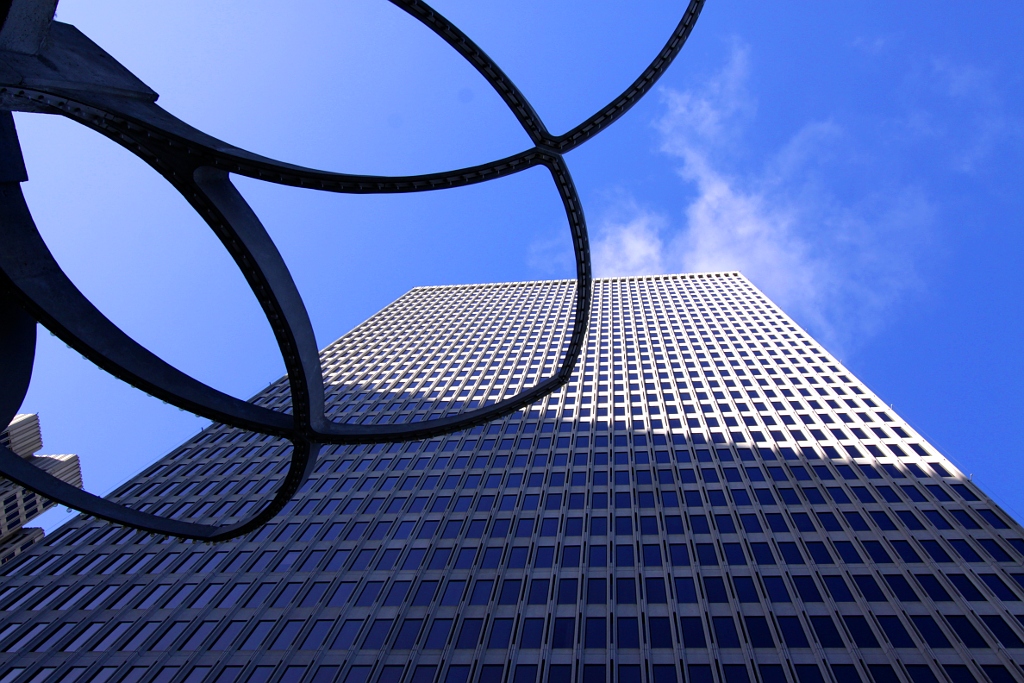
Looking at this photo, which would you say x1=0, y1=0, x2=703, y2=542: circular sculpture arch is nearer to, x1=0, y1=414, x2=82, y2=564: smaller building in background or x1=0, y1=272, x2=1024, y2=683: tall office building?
x1=0, y1=272, x2=1024, y2=683: tall office building

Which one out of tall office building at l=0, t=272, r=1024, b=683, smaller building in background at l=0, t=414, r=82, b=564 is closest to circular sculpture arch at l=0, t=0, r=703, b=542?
tall office building at l=0, t=272, r=1024, b=683

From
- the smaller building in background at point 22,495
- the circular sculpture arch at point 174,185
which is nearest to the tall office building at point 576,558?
the circular sculpture arch at point 174,185

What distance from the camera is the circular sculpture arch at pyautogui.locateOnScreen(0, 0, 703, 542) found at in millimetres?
15531

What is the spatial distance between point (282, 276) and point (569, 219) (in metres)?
9.80

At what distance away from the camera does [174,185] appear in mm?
17250

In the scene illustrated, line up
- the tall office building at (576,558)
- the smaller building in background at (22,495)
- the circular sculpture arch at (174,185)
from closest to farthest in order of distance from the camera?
the circular sculpture arch at (174,185)
the tall office building at (576,558)
the smaller building in background at (22,495)

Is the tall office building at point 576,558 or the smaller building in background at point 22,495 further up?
the smaller building in background at point 22,495

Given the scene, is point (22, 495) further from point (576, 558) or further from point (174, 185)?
point (174, 185)

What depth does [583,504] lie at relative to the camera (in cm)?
4347

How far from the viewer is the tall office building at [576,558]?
31031 mm

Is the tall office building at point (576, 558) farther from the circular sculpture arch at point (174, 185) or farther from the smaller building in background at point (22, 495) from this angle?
the smaller building in background at point (22, 495)

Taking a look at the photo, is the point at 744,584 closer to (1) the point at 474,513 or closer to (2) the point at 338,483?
(1) the point at 474,513

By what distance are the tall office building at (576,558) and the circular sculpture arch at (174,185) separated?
1751 centimetres

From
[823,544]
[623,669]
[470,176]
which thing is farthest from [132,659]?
[823,544]
